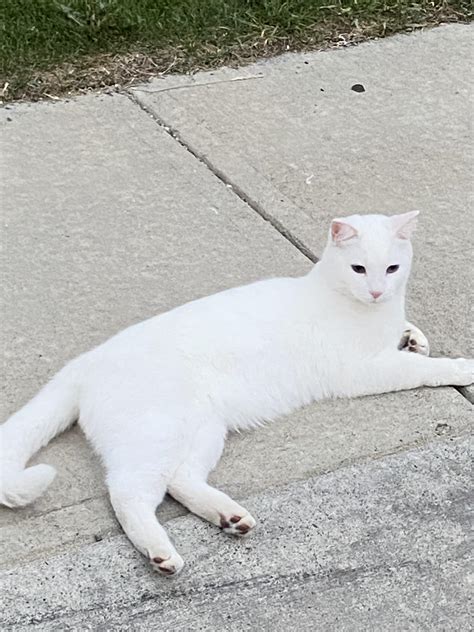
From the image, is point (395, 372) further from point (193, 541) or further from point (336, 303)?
point (193, 541)

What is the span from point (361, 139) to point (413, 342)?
5.85 feet

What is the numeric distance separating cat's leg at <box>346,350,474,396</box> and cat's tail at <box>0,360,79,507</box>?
902mm

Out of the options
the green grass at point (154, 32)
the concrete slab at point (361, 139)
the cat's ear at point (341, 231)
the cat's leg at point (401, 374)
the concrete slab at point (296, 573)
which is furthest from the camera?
the green grass at point (154, 32)

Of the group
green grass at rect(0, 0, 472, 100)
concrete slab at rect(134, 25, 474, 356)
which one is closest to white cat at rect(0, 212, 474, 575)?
concrete slab at rect(134, 25, 474, 356)

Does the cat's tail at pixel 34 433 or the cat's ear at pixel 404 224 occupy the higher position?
the cat's ear at pixel 404 224

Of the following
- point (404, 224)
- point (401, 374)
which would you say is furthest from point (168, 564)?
point (404, 224)

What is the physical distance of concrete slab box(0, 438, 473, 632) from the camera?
280 centimetres

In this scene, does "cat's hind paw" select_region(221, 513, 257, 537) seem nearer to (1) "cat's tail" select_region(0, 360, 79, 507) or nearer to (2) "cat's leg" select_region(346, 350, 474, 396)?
(1) "cat's tail" select_region(0, 360, 79, 507)

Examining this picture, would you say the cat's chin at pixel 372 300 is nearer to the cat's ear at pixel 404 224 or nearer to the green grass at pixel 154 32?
the cat's ear at pixel 404 224

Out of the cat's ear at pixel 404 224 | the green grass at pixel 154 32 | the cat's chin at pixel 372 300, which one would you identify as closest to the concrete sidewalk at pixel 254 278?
the green grass at pixel 154 32

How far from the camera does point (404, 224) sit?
3486 mm

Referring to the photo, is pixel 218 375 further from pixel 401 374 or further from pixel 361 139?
pixel 361 139

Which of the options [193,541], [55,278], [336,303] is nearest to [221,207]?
[55,278]

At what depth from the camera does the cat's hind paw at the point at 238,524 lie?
9.78 ft
